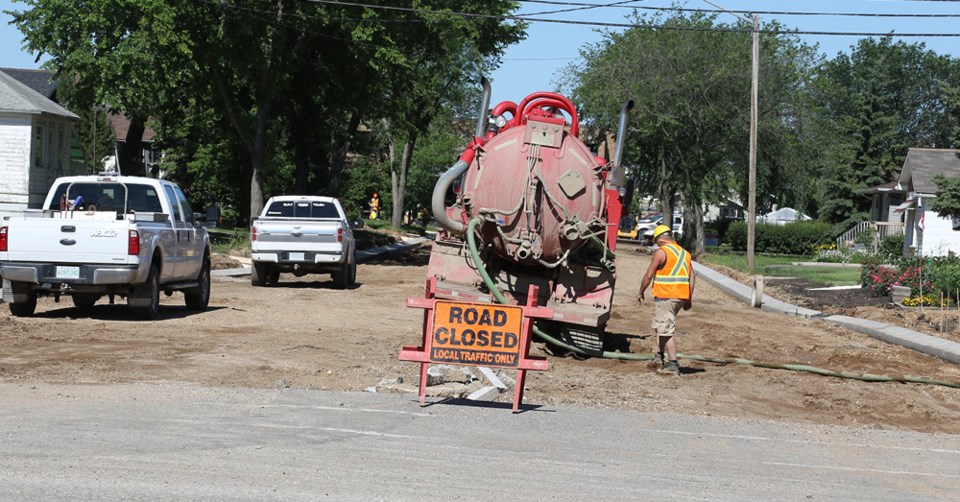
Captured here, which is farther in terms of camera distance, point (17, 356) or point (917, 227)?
point (917, 227)

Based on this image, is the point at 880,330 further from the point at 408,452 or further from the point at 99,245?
the point at 408,452

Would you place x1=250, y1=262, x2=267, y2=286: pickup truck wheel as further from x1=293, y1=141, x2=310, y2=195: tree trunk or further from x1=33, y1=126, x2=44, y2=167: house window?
x1=33, y1=126, x2=44, y2=167: house window

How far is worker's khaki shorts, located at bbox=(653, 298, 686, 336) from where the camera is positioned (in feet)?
51.7

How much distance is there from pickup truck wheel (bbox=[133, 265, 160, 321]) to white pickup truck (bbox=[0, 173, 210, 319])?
0.01 metres

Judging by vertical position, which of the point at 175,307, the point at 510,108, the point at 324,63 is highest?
the point at 324,63

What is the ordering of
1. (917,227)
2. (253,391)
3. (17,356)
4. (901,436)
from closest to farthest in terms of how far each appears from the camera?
(901,436) < (253,391) < (17,356) < (917,227)

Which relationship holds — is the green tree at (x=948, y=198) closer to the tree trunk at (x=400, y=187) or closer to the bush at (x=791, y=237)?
the tree trunk at (x=400, y=187)

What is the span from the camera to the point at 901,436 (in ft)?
38.1

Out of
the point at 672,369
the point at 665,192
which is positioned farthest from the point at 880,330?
the point at 665,192

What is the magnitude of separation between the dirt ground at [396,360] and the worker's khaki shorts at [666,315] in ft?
1.97

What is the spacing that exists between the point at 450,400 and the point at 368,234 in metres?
41.9

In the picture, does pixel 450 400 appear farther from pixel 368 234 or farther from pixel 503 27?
pixel 368 234

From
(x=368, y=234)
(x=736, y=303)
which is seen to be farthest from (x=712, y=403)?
(x=368, y=234)

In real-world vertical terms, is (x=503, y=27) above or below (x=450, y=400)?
above
